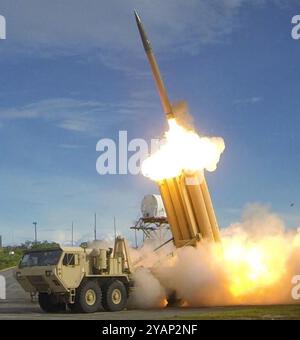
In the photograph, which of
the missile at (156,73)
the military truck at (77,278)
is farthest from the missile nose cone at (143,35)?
the military truck at (77,278)

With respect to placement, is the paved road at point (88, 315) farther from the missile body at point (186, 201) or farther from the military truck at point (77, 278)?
the missile body at point (186, 201)

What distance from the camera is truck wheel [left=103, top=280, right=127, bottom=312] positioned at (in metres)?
23.3

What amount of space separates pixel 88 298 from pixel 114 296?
1.33 m

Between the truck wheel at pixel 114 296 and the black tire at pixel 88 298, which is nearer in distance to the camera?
the black tire at pixel 88 298

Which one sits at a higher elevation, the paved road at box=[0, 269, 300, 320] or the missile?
the missile

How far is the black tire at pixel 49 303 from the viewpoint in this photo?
78.5 feet

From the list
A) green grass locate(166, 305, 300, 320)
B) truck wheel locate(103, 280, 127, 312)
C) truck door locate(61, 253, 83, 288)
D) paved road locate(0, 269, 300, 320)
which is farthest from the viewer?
truck wheel locate(103, 280, 127, 312)

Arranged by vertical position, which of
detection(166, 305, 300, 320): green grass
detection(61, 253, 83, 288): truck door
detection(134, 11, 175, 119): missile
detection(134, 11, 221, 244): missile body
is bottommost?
detection(166, 305, 300, 320): green grass

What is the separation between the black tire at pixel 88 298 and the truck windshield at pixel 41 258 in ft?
4.67

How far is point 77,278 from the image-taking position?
74.4 feet

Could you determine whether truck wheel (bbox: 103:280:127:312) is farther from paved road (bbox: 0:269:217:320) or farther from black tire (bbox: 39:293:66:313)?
black tire (bbox: 39:293:66:313)

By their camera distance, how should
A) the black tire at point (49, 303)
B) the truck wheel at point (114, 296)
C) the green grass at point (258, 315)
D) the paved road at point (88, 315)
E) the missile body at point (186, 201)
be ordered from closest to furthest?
the green grass at point (258, 315) < the paved road at point (88, 315) < the truck wheel at point (114, 296) < the black tire at point (49, 303) < the missile body at point (186, 201)

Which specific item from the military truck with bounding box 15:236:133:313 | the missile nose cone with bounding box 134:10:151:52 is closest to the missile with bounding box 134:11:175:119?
the missile nose cone with bounding box 134:10:151:52
